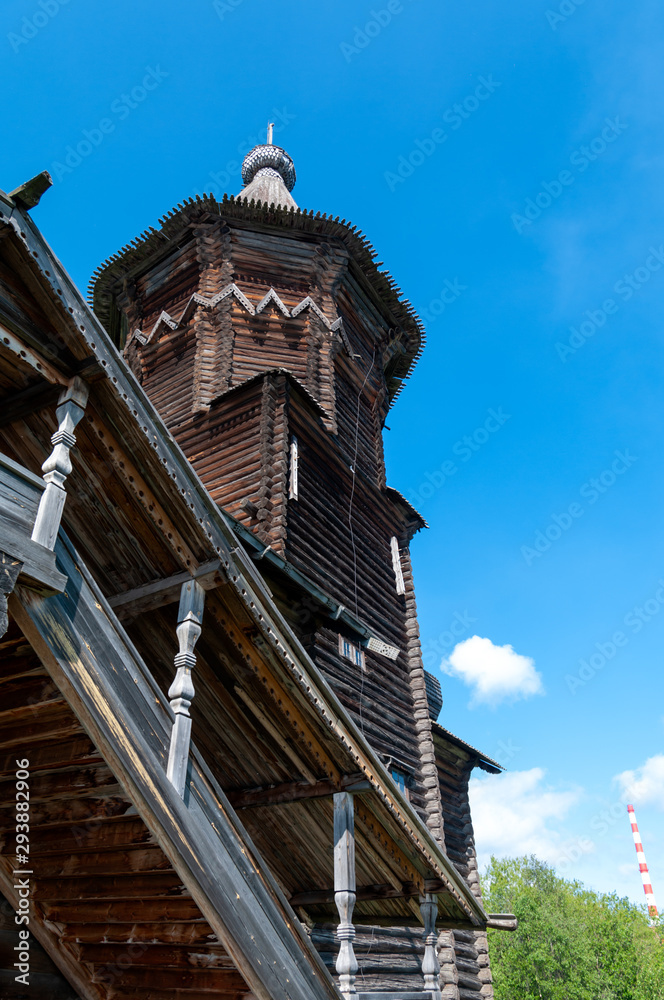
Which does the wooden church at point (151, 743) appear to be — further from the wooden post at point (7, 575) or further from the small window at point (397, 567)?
the small window at point (397, 567)

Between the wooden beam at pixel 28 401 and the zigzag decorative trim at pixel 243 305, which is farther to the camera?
the zigzag decorative trim at pixel 243 305

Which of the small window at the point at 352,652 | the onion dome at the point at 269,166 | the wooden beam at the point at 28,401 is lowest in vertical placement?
the wooden beam at the point at 28,401

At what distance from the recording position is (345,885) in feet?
19.1

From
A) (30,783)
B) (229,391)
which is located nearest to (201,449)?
(229,391)

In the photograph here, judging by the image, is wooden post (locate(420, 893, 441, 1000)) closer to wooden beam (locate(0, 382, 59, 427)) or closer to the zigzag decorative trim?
wooden beam (locate(0, 382, 59, 427))

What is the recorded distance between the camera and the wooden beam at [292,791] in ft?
20.1

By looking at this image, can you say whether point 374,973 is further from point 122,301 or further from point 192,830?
point 122,301

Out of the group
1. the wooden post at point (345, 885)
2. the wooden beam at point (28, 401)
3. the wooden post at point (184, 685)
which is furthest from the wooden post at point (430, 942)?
the wooden beam at point (28, 401)

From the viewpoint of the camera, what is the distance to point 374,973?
1036cm

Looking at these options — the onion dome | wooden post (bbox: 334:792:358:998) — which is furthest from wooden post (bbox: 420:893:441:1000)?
the onion dome

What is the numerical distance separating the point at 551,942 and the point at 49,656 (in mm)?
45764

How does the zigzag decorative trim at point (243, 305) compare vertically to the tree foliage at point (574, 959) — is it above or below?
above

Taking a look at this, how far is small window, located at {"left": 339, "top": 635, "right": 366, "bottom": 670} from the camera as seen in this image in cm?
1205

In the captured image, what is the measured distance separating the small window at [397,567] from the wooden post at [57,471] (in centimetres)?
1186
